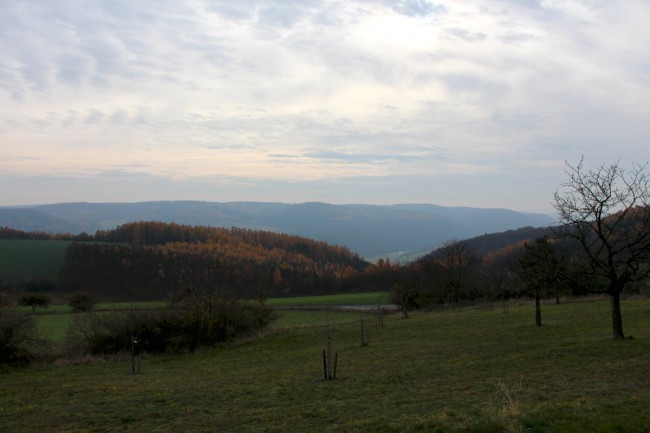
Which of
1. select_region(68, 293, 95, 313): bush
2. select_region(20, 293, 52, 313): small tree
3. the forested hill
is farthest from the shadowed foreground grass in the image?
the forested hill

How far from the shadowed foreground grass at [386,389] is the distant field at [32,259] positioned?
89627 mm

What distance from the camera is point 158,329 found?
110ft

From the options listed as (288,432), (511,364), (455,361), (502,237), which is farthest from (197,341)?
(502,237)

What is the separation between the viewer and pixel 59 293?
97.6 meters

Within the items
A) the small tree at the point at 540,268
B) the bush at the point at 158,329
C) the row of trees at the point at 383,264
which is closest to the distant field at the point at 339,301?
the row of trees at the point at 383,264

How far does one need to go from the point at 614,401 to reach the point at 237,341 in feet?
95.3

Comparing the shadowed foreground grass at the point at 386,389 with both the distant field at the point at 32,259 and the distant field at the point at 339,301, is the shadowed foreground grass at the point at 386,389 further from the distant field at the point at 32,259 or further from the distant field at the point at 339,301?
the distant field at the point at 32,259

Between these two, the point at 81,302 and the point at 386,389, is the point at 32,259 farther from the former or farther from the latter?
the point at 386,389

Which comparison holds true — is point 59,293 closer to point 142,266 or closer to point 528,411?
point 142,266

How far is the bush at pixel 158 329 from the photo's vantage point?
1304 inches

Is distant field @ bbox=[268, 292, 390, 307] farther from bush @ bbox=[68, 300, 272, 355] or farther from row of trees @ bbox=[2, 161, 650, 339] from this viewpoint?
bush @ bbox=[68, 300, 272, 355]

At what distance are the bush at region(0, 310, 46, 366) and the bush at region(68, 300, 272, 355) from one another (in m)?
4.26

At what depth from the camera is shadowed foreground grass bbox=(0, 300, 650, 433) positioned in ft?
30.7

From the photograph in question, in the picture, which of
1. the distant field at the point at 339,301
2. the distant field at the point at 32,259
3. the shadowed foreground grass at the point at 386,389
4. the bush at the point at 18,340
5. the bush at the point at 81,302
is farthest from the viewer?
the distant field at the point at 32,259
